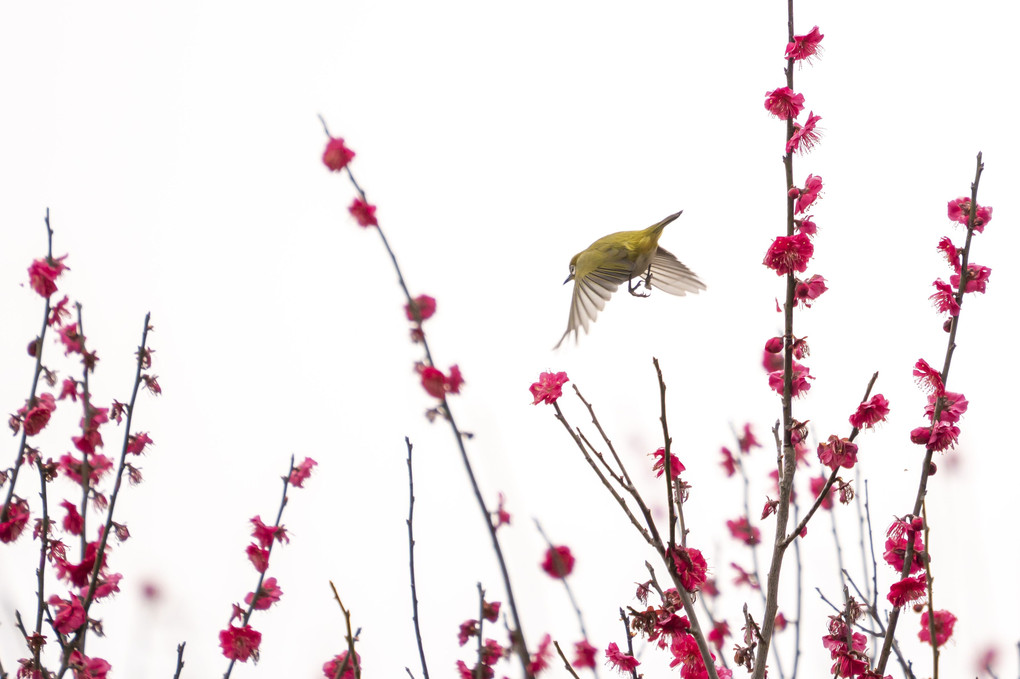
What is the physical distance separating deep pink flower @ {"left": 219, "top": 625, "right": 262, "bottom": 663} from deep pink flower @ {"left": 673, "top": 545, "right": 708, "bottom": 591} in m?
1.36

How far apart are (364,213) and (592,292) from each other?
228 centimetres

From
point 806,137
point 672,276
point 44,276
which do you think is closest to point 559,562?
point 806,137

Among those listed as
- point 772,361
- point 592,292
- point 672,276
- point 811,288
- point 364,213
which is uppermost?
point 672,276

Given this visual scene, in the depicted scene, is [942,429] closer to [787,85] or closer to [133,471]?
[787,85]

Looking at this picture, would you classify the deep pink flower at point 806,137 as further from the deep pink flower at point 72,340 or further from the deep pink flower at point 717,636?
the deep pink flower at point 72,340

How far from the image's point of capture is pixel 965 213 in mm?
2598

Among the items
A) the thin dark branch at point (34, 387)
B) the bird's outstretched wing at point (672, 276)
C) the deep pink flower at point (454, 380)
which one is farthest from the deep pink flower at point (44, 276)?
the bird's outstretched wing at point (672, 276)

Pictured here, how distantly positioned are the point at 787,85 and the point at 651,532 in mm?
1370

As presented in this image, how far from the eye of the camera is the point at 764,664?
2.03m

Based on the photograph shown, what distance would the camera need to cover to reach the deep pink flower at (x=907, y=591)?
2.22 metres

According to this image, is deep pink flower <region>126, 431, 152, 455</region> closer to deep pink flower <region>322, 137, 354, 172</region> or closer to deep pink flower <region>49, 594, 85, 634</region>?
deep pink flower <region>49, 594, 85, 634</region>

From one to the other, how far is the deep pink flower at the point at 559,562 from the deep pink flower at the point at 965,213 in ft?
4.76

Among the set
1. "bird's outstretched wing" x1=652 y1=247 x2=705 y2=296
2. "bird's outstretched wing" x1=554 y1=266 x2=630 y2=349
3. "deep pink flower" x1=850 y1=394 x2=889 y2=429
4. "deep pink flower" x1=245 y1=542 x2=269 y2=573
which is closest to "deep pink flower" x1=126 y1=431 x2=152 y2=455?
"deep pink flower" x1=245 y1=542 x2=269 y2=573

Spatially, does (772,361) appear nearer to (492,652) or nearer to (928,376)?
(928,376)
